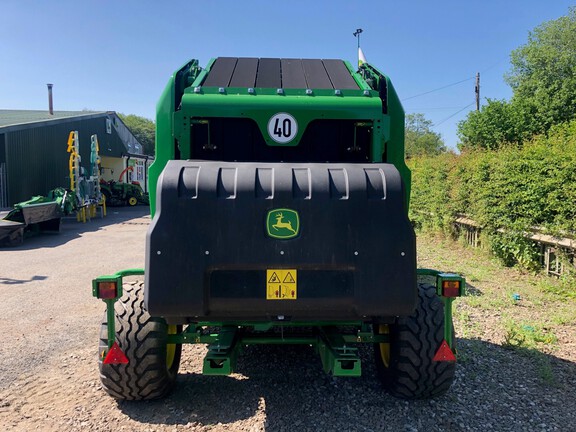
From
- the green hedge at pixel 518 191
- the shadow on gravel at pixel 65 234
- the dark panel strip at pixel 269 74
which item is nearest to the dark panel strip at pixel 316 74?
the dark panel strip at pixel 269 74

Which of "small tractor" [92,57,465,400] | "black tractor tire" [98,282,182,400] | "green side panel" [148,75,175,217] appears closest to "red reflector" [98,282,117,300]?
"small tractor" [92,57,465,400]

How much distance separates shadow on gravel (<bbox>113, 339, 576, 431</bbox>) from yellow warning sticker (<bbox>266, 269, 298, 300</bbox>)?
1107 millimetres

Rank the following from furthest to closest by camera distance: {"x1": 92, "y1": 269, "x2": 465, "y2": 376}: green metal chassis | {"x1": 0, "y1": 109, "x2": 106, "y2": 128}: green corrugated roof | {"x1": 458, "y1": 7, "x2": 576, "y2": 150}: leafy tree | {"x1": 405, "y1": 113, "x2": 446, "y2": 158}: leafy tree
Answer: {"x1": 405, "y1": 113, "x2": 446, "y2": 158}: leafy tree < {"x1": 458, "y1": 7, "x2": 576, "y2": 150}: leafy tree < {"x1": 0, "y1": 109, "x2": 106, "y2": 128}: green corrugated roof < {"x1": 92, "y1": 269, "x2": 465, "y2": 376}: green metal chassis

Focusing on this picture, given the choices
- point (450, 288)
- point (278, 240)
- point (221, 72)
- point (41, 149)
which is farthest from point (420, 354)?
point (41, 149)

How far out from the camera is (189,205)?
2600 mm

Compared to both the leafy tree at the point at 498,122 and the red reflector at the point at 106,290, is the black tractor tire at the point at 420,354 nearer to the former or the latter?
the red reflector at the point at 106,290

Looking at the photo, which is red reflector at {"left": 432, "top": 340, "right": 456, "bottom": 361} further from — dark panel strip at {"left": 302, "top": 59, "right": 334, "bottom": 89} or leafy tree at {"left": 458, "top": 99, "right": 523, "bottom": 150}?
leafy tree at {"left": 458, "top": 99, "right": 523, "bottom": 150}

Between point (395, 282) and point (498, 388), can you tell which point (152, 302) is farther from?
point (498, 388)

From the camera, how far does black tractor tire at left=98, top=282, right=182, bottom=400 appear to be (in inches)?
128

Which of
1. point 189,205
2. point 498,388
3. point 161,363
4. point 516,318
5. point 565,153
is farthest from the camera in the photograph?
point 565,153

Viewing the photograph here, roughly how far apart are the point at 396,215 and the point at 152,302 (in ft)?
5.05

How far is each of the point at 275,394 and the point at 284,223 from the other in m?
1.72

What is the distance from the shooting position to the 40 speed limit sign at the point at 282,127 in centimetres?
331

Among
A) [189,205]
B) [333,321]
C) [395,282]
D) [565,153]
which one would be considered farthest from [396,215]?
[565,153]
